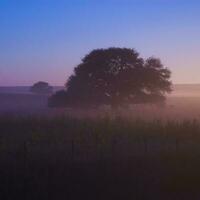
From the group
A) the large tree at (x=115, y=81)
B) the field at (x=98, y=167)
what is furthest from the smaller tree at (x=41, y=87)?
the field at (x=98, y=167)

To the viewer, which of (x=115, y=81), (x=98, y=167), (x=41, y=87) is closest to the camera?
(x=98, y=167)

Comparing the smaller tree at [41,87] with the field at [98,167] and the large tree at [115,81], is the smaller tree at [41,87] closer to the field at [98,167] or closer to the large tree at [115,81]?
the large tree at [115,81]

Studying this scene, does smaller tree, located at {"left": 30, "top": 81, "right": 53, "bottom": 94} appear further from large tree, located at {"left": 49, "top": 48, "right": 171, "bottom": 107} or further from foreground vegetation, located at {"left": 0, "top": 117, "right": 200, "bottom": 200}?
foreground vegetation, located at {"left": 0, "top": 117, "right": 200, "bottom": 200}

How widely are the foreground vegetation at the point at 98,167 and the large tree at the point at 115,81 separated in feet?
118

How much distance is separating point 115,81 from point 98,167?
45.3 meters

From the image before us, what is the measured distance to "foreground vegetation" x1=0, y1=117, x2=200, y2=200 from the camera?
18.7 metres

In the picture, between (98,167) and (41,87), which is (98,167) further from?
(41,87)

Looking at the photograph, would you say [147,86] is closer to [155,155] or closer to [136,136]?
[136,136]

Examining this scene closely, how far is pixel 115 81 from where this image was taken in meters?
65.8

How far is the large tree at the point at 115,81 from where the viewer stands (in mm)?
65062

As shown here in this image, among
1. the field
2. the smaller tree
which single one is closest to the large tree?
the field

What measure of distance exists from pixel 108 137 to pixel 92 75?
3782 cm

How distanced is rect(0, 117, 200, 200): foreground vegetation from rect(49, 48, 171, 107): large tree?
118 feet

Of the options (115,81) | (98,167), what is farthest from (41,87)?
(98,167)
